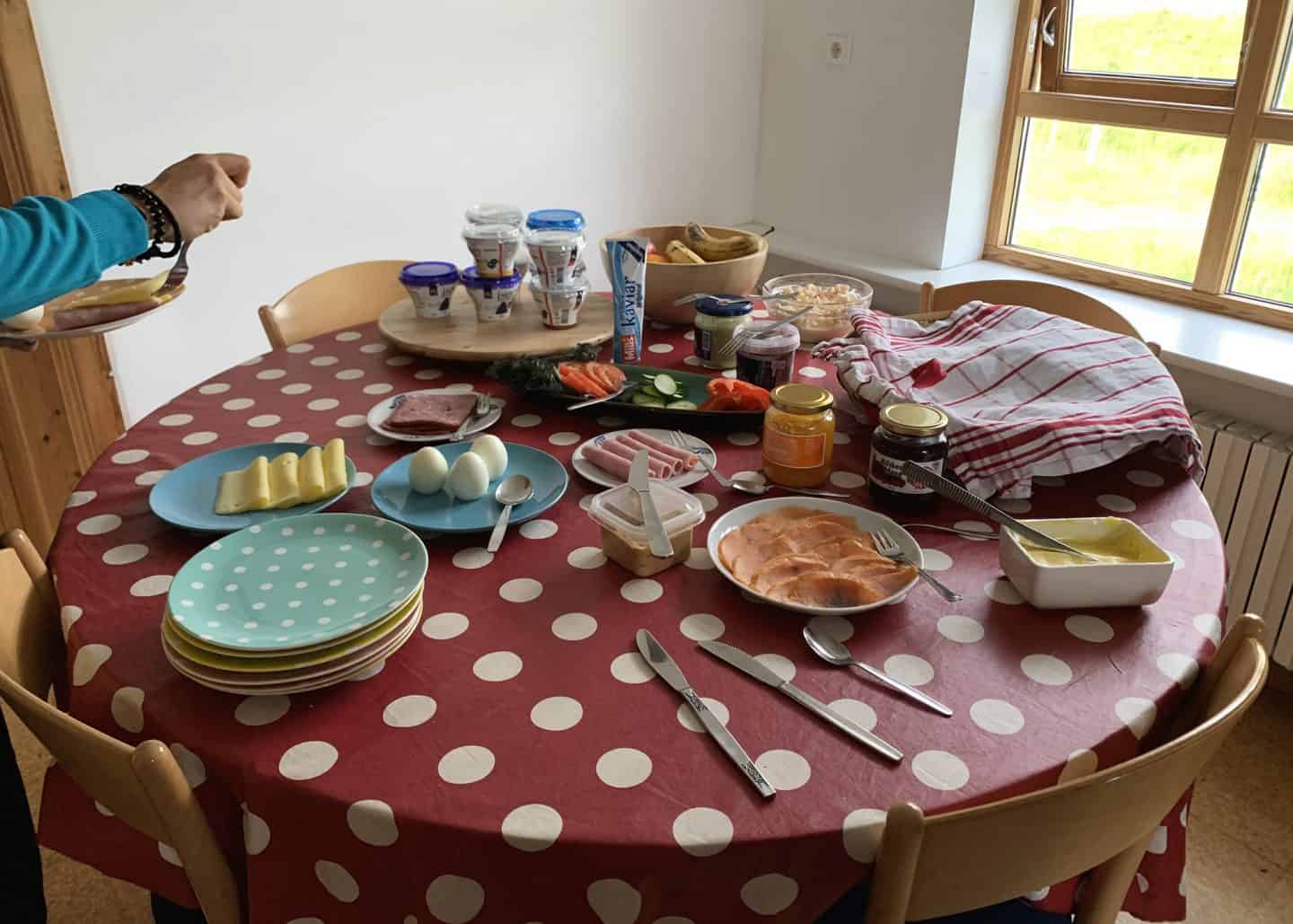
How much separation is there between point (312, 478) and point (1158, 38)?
221 cm

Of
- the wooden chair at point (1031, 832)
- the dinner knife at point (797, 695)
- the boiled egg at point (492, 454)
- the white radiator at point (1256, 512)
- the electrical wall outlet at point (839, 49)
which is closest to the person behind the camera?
the wooden chair at point (1031, 832)

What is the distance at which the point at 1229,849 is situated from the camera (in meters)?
1.70

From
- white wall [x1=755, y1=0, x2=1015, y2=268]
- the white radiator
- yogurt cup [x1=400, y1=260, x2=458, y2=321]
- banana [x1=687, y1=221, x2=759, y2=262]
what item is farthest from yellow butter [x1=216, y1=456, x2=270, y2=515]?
white wall [x1=755, y1=0, x2=1015, y2=268]

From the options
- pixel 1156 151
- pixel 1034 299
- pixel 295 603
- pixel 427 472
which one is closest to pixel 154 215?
pixel 427 472

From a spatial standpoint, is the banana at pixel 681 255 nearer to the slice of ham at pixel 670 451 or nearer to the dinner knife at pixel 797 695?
the slice of ham at pixel 670 451

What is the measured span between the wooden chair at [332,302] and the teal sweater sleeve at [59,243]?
1.81ft

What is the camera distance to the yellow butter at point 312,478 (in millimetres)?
1146

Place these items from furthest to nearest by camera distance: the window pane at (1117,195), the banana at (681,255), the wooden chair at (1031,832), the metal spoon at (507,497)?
1. the window pane at (1117,195)
2. the banana at (681,255)
3. the metal spoon at (507,497)
4. the wooden chair at (1031,832)

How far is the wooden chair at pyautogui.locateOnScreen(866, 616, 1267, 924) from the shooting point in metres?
0.69

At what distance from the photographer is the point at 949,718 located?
2.71 ft

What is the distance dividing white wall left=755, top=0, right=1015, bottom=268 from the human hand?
6.05 feet

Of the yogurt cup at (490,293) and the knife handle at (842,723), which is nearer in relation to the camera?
the knife handle at (842,723)

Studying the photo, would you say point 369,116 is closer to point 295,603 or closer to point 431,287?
point 431,287

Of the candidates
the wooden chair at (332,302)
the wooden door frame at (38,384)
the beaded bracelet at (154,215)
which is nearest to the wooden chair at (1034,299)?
the wooden chair at (332,302)
